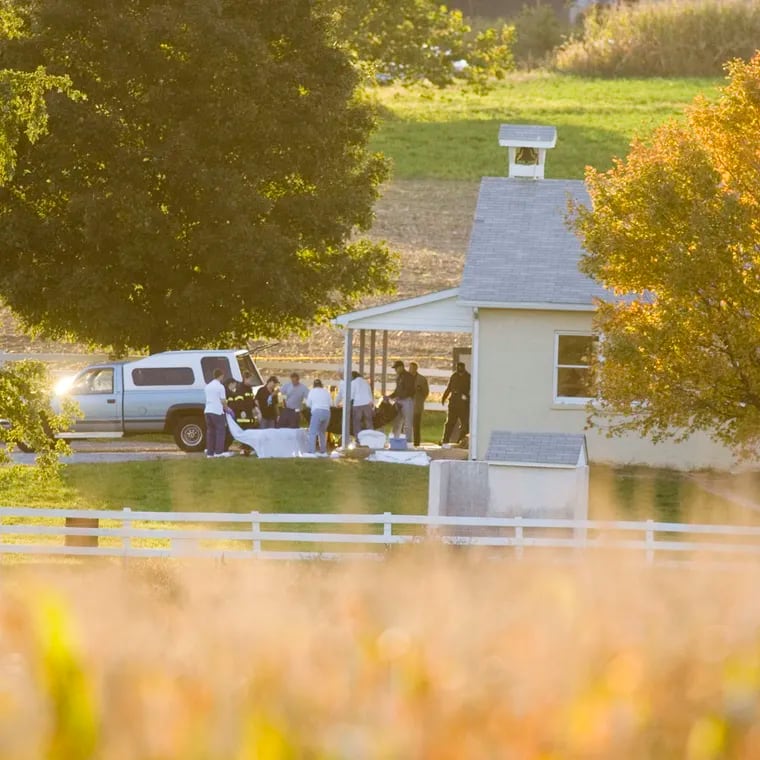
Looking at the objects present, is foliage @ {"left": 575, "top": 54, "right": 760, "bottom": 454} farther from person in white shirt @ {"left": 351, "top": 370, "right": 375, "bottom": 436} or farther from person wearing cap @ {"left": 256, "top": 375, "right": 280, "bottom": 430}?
person wearing cap @ {"left": 256, "top": 375, "right": 280, "bottom": 430}

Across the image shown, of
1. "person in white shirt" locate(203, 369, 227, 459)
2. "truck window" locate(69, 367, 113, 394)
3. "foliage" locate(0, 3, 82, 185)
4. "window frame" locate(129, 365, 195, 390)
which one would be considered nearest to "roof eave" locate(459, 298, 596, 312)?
"person in white shirt" locate(203, 369, 227, 459)

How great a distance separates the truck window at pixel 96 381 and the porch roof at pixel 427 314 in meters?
4.64

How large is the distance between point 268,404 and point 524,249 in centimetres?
538

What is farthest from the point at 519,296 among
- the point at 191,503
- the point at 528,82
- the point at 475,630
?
the point at 528,82

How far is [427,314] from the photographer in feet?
91.0

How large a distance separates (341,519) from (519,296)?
1112cm

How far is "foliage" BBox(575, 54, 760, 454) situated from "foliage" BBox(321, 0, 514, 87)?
32239 mm

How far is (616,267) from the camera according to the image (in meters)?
19.5

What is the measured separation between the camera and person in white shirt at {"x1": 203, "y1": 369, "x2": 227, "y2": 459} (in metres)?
26.5

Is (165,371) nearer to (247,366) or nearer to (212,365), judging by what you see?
(212,365)

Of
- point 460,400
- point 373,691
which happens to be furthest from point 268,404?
point 373,691

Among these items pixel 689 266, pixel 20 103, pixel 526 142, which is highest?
pixel 526 142

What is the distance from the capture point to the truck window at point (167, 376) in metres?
29.0

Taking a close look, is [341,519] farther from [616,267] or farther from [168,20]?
[168,20]
